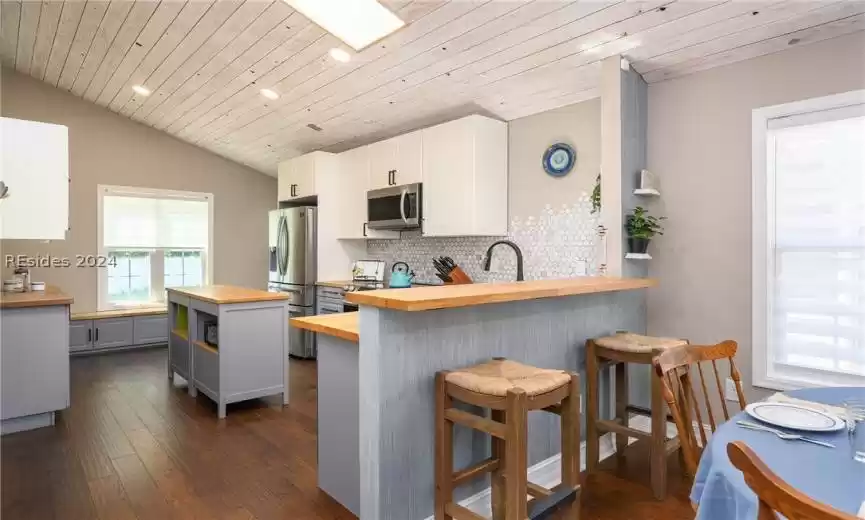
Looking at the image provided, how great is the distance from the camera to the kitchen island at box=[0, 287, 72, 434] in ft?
10.0

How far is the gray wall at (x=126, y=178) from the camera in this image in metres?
5.20

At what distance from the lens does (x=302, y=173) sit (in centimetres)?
544

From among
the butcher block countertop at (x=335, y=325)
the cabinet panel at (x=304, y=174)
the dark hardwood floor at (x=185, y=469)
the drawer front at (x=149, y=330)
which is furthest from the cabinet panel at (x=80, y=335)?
the butcher block countertop at (x=335, y=325)

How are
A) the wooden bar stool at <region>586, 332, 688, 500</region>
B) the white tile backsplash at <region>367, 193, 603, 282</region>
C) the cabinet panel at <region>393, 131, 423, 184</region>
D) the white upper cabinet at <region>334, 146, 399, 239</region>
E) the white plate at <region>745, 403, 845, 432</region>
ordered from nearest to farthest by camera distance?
the white plate at <region>745, 403, 845, 432</region> → the wooden bar stool at <region>586, 332, 688, 500</region> → the white tile backsplash at <region>367, 193, 603, 282</region> → the cabinet panel at <region>393, 131, 423, 184</region> → the white upper cabinet at <region>334, 146, 399, 239</region>

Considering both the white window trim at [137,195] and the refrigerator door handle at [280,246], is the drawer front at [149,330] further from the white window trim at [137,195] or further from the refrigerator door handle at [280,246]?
the refrigerator door handle at [280,246]

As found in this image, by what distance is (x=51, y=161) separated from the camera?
271 cm

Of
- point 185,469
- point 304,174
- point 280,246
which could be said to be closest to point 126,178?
point 280,246

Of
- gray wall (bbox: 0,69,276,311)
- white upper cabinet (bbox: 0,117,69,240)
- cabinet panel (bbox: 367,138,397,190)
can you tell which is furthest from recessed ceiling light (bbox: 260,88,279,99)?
gray wall (bbox: 0,69,276,311)

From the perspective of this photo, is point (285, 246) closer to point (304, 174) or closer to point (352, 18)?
point (304, 174)

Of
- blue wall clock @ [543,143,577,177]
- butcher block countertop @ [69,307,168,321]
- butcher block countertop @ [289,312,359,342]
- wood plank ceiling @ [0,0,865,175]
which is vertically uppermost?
wood plank ceiling @ [0,0,865,175]

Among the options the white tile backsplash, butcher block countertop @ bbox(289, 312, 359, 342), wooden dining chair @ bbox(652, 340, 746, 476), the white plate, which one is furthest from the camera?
the white tile backsplash

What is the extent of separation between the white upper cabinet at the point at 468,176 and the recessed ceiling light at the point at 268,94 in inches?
53.3

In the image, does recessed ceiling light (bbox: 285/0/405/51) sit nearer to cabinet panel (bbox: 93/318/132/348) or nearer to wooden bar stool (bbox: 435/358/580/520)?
wooden bar stool (bbox: 435/358/580/520)

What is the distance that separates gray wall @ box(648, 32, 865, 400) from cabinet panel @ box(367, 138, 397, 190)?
91.1 inches
